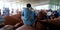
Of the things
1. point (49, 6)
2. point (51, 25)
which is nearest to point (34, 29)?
point (51, 25)

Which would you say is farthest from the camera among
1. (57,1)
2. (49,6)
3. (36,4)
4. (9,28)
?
(36,4)

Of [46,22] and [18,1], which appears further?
[18,1]

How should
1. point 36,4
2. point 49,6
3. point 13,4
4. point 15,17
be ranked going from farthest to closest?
1. point 36,4
2. point 13,4
3. point 49,6
4. point 15,17

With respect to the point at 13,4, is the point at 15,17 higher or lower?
lower

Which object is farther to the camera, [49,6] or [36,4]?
[36,4]

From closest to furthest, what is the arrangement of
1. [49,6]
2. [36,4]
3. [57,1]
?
[57,1]
[49,6]
[36,4]

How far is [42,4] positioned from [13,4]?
1607 millimetres

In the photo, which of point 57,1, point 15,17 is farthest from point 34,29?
point 57,1

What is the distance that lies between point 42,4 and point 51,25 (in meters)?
5.05

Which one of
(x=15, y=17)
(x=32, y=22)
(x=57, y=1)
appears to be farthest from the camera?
(x=57, y=1)

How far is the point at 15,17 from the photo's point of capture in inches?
141

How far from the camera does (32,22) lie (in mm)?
2736

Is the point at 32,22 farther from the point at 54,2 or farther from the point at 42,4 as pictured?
the point at 42,4

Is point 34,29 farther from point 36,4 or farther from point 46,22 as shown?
point 36,4
